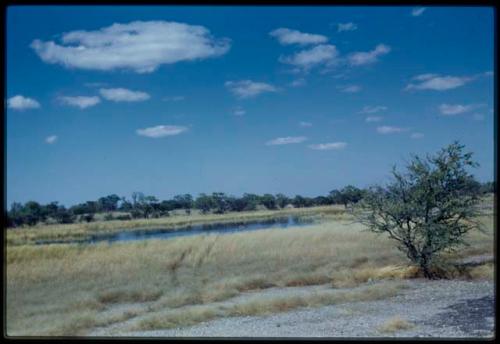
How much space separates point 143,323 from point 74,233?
413cm

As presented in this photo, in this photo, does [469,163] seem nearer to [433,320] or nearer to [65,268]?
[433,320]

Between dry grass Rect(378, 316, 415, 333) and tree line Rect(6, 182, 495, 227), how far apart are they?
2708 mm

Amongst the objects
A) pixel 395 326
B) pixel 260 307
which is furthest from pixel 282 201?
pixel 395 326

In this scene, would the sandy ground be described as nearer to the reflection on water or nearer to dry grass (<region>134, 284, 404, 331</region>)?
dry grass (<region>134, 284, 404, 331</region>)

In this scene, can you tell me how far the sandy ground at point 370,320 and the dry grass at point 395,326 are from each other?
0.05 meters

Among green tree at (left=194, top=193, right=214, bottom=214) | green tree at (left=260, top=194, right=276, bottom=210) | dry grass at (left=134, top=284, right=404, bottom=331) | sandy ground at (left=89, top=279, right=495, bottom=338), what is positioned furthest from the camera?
green tree at (left=260, top=194, right=276, bottom=210)

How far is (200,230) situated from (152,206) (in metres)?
2.74

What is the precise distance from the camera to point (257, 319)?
8.01m

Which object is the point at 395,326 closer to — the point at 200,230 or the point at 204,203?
the point at 204,203

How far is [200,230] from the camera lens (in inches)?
528

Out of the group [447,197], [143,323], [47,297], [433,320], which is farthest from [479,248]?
[47,297]

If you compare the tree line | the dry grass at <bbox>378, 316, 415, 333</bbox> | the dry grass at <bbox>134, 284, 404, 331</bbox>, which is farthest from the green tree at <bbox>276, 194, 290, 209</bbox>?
the dry grass at <bbox>378, 316, 415, 333</bbox>

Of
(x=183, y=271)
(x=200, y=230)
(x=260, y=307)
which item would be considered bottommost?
(x=260, y=307)

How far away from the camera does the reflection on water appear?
1177 centimetres
